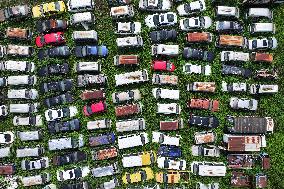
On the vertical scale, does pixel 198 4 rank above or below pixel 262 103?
above

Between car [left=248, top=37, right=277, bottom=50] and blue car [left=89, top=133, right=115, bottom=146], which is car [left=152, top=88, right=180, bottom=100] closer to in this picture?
blue car [left=89, top=133, right=115, bottom=146]

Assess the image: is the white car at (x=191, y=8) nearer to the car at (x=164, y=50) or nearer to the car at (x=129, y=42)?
the car at (x=164, y=50)

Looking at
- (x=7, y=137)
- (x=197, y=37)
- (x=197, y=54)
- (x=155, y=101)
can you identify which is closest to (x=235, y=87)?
(x=197, y=54)

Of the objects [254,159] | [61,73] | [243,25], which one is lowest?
[254,159]

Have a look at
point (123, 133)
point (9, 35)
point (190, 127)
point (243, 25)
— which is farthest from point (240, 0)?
point (9, 35)

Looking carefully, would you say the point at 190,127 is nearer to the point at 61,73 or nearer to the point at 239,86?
the point at 239,86

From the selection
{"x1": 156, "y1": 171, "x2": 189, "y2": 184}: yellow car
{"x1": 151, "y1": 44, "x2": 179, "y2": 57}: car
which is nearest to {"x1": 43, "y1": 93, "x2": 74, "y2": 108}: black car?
{"x1": 151, "y1": 44, "x2": 179, "y2": 57}: car
